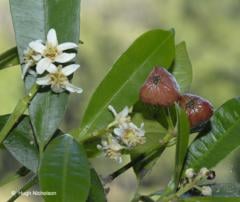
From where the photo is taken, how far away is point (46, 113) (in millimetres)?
542

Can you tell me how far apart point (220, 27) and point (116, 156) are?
1.61 m

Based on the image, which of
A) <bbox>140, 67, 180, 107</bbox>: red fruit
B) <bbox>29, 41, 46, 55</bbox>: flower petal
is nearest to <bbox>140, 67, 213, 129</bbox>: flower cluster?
<bbox>140, 67, 180, 107</bbox>: red fruit

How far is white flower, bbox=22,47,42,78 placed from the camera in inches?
20.5

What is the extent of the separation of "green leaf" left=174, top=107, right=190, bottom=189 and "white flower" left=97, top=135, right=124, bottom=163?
53mm

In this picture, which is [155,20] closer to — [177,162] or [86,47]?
[86,47]

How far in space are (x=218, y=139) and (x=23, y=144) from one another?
195mm

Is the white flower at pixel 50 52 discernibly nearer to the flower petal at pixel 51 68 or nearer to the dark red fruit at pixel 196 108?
the flower petal at pixel 51 68

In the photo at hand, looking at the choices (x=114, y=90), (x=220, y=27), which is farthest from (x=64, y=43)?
(x=220, y=27)

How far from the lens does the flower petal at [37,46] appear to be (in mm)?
518

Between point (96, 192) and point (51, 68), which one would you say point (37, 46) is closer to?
point (51, 68)

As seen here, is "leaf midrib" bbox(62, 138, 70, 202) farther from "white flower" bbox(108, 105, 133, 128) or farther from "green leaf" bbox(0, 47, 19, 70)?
"green leaf" bbox(0, 47, 19, 70)

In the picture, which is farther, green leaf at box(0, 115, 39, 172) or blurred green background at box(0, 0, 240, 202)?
blurred green background at box(0, 0, 240, 202)

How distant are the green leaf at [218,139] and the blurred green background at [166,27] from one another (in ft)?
3.44

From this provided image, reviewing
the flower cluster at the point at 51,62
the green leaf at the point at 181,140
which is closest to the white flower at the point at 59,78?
the flower cluster at the point at 51,62
